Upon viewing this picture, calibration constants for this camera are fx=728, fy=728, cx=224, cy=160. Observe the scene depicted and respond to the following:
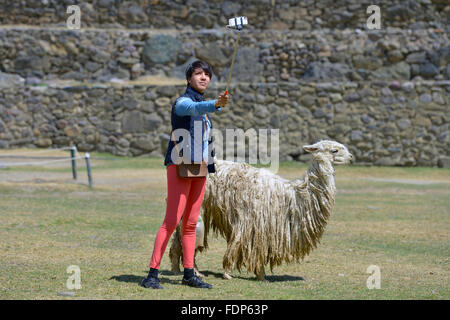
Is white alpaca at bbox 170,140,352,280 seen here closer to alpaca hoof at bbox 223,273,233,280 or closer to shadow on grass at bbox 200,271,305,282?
alpaca hoof at bbox 223,273,233,280

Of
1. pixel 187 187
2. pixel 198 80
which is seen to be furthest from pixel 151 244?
pixel 198 80

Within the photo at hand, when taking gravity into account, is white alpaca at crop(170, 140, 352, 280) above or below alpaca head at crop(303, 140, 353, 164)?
below

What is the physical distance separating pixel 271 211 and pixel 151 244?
2462mm

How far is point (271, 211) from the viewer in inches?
257

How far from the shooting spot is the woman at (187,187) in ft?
18.5

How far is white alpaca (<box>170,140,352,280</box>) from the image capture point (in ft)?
21.0

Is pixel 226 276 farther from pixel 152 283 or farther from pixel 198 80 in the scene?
pixel 198 80

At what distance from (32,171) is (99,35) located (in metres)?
6.17

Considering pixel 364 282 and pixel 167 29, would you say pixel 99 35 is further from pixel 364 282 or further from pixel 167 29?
pixel 364 282

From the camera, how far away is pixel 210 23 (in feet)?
71.9

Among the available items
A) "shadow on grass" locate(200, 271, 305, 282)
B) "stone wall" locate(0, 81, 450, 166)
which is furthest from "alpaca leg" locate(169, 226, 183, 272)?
"stone wall" locate(0, 81, 450, 166)

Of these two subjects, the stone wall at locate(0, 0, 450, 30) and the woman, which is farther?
the stone wall at locate(0, 0, 450, 30)

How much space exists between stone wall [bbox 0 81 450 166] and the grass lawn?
3660 millimetres

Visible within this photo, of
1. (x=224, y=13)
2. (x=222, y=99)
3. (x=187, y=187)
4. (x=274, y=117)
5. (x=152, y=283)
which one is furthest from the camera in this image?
(x=224, y=13)
